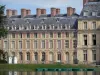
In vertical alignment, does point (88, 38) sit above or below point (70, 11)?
below

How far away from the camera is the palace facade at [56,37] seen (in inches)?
4158

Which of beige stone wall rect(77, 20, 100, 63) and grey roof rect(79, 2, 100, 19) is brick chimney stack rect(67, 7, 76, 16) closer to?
grey roof rect(79, 2, 100, 19)

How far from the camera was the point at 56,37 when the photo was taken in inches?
4289

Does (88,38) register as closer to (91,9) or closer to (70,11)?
(91,9)

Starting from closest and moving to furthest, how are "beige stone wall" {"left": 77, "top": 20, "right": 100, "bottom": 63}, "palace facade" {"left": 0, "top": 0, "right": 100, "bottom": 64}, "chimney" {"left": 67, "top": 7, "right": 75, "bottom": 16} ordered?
"beige stone wall" {"left": 77, "top": 20, "right": 100, "bottom": 63} < "palace facade" {"left": 0, "top": 0, "right": 100, "bottom": 64} < "chimney" {"left": 67, "top": 7, "right": 75, "bottom": 16}

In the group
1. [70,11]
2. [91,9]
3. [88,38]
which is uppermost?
[91,9]

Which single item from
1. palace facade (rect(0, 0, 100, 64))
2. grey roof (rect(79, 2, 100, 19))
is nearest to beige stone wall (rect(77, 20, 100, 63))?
palace facade (rect(0, 0, 100, 64))

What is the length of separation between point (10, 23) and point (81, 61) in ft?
54.6

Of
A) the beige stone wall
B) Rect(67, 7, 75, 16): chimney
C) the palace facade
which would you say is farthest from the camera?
Rect(67, 7, 75, 16): chimney

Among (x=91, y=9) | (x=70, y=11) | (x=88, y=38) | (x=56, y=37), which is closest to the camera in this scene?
(x=88, y=38)

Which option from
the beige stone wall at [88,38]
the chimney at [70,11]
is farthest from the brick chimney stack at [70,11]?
the beige stone wall at [88,38]

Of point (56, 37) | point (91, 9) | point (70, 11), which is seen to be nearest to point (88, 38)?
point (91, 9)

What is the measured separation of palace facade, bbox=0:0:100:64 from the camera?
10562 cm

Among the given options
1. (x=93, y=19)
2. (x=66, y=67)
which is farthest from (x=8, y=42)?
(x=66, y=67)
